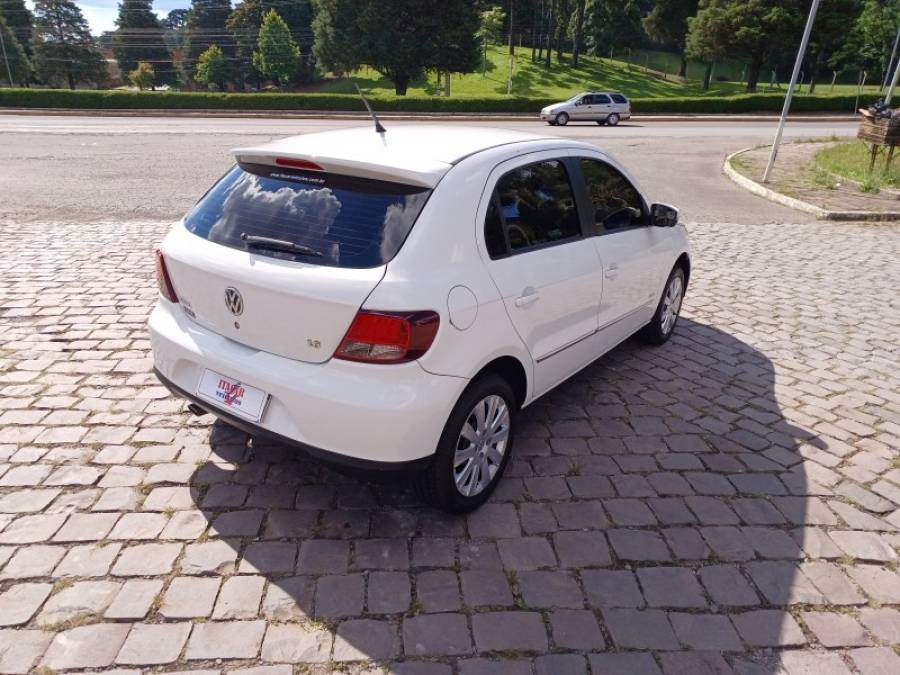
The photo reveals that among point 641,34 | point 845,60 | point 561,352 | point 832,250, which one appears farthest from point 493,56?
point 561,352

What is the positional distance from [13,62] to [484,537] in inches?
3321

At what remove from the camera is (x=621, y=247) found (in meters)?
4.20

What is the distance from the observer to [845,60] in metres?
60.0

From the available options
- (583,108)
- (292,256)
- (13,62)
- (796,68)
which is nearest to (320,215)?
(292,256)

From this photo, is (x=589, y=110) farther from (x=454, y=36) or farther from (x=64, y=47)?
(x=64, y=47)

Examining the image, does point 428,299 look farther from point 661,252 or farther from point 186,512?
point 661,252

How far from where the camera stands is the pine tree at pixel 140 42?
285 feet

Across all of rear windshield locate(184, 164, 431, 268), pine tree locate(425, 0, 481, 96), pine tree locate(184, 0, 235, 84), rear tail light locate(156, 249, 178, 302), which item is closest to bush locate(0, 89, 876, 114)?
pine tree locate(425, 0, 481, 96)

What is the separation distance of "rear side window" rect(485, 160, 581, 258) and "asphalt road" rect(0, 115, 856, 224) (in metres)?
7.41

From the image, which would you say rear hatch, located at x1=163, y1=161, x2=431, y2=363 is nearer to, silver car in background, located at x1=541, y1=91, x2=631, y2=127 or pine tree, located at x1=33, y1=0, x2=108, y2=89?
silver car in background, located at x1=541, y1=91, x2=631, y2=127

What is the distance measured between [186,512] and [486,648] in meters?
1.65

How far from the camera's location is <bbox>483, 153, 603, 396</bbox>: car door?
10.3 ft

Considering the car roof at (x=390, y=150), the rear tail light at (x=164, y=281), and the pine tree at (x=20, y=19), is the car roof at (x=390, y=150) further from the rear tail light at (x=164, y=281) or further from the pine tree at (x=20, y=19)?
the pine tree at (x=20, y=19)

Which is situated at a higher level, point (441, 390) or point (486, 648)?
point (441, 390)
